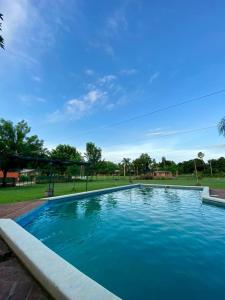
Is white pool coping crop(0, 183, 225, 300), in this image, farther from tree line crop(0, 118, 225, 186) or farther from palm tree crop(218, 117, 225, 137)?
palm tree crop(218, 117, 225, 137)

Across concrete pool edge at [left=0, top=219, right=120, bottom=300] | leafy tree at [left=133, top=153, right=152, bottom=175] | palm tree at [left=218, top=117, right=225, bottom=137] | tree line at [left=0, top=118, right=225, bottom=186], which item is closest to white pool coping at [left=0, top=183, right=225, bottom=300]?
concrete pool edge at [left=0, top=219, right=120, bottom=300]

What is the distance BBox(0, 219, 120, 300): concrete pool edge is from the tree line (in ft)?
29.8

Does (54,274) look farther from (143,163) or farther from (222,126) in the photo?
(143,163)

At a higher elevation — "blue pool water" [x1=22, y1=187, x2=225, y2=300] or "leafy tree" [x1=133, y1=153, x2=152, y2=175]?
"leafy tree" [x1=133, y1=153, x2=152, y2=175]

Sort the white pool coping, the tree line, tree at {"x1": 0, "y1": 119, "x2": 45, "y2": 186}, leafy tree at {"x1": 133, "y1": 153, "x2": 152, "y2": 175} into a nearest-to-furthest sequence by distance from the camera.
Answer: the white pool coping
the tree line
tree at {"x1": 0, "y1": 119, "x2": 45, "y2": 186}
leafy tree at {"x1": 133, "y1": 153, "x2": 152, "y2": 175}

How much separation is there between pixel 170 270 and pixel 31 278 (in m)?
2.87

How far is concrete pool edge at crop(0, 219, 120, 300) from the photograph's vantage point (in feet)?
7.77

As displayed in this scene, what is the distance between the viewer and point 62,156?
41125 mm

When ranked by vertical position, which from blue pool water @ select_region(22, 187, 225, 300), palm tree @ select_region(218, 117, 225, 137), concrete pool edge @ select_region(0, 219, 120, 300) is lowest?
blue pool water @ select_region(22, 187, 225, 300)

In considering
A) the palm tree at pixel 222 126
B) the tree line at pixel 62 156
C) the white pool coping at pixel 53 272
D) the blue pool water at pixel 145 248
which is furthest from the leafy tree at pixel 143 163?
the white pool coping at pixel 53 272

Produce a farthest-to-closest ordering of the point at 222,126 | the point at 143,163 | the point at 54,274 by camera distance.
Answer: the point at 143,163
the point at 222,126
the point at 54,274

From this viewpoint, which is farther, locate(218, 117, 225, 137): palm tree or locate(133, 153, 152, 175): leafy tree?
locate(133, 153, 152, 175): leafy tree

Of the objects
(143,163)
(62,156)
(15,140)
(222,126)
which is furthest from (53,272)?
(143,163)

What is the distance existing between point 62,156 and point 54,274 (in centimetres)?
3936
